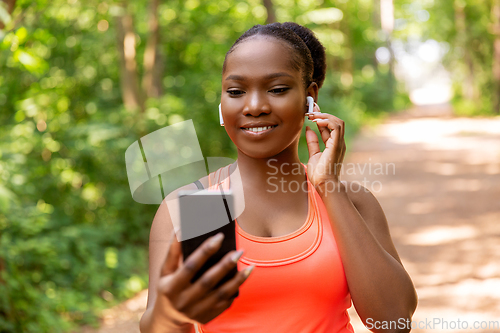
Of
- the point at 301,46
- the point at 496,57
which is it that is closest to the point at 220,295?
the point at 301,46

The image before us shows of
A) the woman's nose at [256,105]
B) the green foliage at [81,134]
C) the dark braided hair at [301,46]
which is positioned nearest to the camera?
the woman's nose at [256,105]

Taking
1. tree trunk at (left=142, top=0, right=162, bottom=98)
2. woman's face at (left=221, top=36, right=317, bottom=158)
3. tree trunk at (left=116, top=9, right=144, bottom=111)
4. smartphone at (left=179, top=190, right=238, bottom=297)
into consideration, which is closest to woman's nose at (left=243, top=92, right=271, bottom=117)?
woman's face at (left=221, top=36, right=317, bottom=158)

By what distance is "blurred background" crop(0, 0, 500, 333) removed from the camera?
161 inches

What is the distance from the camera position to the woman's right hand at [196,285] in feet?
3.14

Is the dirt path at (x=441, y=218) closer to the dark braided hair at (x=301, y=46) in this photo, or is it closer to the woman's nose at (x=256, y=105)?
the dark braided hair at (x=301, y=46)

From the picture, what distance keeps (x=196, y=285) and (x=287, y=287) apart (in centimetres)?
62

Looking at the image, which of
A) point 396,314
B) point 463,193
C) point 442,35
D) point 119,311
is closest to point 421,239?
point 463,193

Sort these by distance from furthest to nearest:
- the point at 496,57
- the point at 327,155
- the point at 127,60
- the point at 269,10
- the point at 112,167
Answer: the point at 496,57
the point at 269,10
the point at 127,60
the point at 112,167
the point at 327,155

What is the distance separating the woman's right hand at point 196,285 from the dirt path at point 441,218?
4.04 m

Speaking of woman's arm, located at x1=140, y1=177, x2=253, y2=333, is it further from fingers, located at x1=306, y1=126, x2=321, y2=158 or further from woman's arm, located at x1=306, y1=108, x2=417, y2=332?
fingers, located at x1=306, y1=126, x2=321, y2=158

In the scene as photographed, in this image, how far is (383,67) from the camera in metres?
32.0

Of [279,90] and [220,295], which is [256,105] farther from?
[220,295]

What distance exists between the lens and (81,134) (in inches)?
214

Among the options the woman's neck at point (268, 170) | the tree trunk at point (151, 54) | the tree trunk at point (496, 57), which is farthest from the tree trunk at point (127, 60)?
the tree trunk at point (496, 57)
